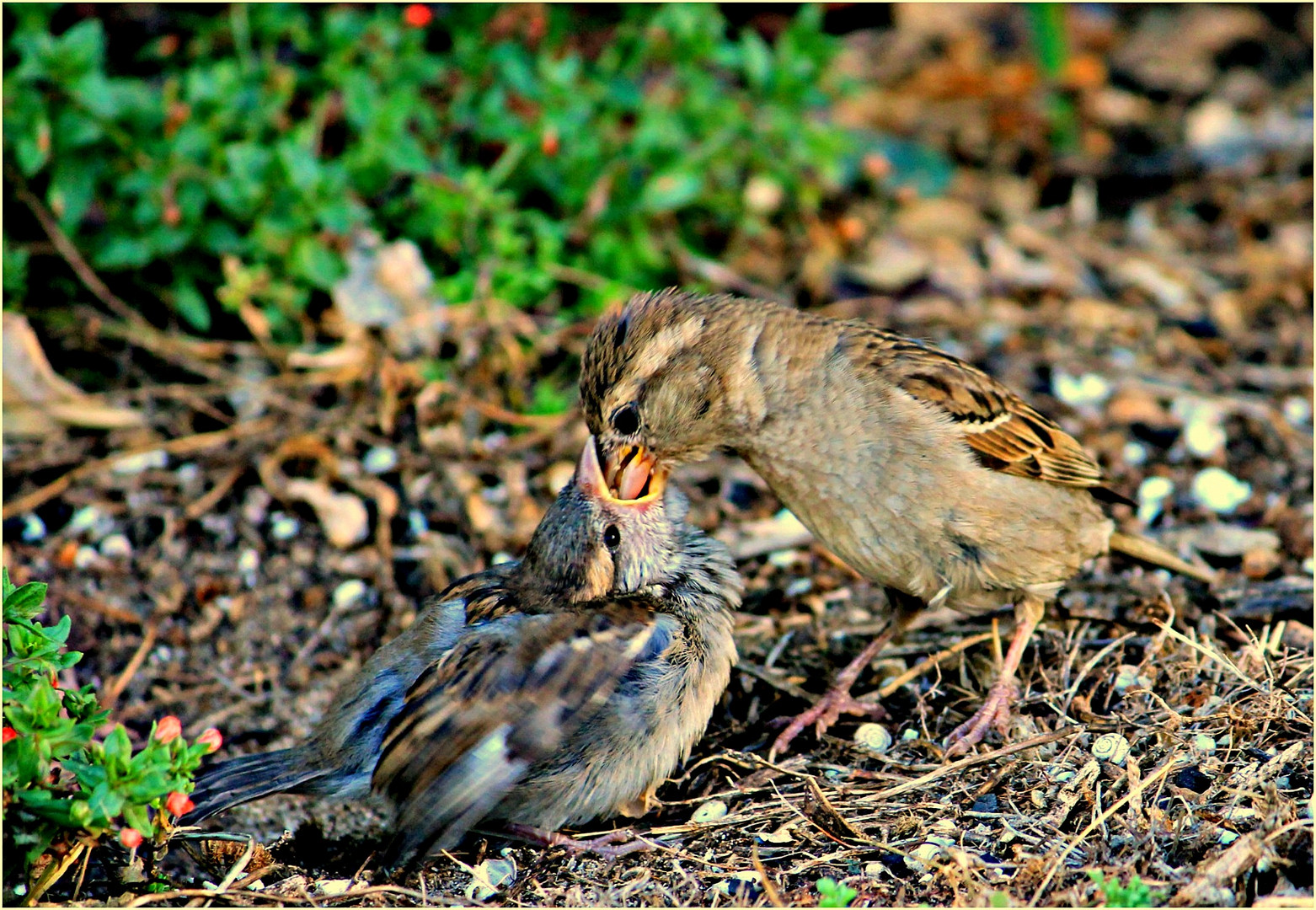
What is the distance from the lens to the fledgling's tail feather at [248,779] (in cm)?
326

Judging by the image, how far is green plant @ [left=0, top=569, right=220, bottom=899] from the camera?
8.98 feet

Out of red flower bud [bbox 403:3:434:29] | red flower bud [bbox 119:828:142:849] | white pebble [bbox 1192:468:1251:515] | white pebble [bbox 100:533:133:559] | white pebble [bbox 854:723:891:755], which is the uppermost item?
red flower bud [bbox 403:3:434:29]

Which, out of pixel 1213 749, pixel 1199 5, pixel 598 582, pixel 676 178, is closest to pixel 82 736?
pixel 598 582

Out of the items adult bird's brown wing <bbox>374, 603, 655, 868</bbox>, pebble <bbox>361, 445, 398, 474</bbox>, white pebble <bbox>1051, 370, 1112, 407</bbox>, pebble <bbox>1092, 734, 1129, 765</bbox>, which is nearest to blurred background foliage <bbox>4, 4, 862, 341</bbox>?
pebble <bbox>361, 445, 398, 474</bbox>

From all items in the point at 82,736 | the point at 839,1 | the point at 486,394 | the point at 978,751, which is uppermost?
the point at 839,1

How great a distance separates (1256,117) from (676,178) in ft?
12.7

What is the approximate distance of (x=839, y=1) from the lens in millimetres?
6727

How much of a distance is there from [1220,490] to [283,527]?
11.0 ft

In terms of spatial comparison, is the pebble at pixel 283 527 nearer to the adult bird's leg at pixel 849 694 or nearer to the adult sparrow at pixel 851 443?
the adult sparrow at pixel 851 443

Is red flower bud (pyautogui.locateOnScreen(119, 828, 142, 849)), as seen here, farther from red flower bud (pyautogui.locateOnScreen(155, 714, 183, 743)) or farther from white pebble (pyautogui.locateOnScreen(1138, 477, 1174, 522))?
white pebble (pyautogui.locateOnScreen(1138, 477, 1174, 522))

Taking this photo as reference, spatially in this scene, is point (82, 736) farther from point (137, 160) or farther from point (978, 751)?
point (137, 160)

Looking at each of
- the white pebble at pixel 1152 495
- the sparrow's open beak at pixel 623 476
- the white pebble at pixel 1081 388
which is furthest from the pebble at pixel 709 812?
the white pebble at pixel 1081 388

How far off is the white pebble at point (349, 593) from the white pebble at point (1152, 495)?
2.74m

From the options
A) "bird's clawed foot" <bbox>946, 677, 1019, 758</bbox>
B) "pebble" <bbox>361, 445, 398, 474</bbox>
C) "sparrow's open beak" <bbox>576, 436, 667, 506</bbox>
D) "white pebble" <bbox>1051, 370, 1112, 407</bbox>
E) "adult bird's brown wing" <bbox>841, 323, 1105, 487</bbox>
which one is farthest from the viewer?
"white pebble" <bbox>1051, 370, 1112, 407</bbox>
